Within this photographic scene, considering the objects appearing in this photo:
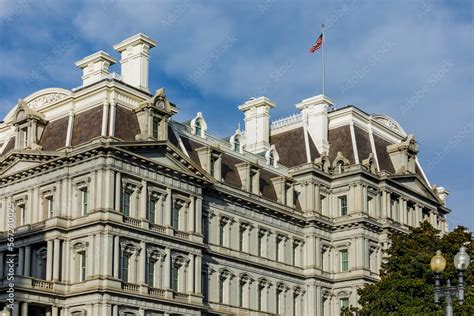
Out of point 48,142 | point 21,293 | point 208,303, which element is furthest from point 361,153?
point 21,293

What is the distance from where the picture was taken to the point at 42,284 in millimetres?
61219

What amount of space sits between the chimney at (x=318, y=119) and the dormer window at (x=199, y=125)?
1463 cm

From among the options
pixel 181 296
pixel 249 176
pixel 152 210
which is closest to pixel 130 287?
pixel 181 296

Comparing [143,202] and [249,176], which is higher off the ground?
[249,176]

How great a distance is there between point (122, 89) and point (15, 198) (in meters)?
11.0

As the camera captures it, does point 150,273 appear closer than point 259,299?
Yes

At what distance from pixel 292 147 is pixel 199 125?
13.4 metres

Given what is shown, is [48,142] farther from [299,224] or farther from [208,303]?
[299,224]

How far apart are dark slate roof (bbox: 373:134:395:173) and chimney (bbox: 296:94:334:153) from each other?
486cm

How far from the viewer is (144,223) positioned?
212 feet

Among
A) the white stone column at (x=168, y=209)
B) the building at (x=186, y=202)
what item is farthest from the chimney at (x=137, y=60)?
the white stone column at (x=168, y=209)

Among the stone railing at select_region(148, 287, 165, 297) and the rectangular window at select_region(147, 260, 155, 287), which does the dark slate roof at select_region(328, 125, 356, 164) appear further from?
the stone railing at select_region(148, 287, 165, 297)

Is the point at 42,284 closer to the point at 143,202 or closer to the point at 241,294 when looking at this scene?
the point at 143,202

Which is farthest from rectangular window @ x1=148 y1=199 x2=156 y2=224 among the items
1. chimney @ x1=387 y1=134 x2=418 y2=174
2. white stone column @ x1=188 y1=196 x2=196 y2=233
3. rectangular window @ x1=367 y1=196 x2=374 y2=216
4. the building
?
chimney @ x1=387 y1=134 x2=418 y2=174
